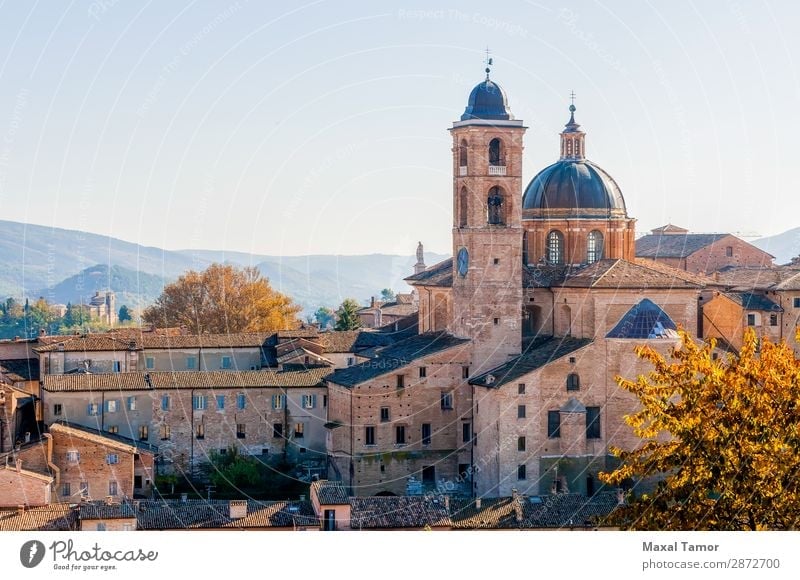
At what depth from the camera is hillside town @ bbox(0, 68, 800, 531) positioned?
39.8 m

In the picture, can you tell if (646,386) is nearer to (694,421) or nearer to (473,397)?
(694,421)

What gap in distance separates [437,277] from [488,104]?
7.00m

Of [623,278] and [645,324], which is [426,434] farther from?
[623,278]

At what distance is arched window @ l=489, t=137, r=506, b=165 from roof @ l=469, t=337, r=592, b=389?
6.05m

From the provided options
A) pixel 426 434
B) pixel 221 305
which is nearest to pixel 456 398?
pixel 426 434

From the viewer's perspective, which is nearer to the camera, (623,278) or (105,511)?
(105,511)

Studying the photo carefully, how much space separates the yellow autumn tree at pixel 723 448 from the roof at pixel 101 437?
71.5 ft

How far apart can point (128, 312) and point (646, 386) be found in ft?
412

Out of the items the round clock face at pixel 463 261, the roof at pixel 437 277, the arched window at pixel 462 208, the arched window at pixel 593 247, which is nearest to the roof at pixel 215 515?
the round clock face at pixel 463 261

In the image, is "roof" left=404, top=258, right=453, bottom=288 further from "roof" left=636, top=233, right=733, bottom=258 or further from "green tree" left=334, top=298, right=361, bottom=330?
"green tree" left=334, top=298, right=361, bottom=330

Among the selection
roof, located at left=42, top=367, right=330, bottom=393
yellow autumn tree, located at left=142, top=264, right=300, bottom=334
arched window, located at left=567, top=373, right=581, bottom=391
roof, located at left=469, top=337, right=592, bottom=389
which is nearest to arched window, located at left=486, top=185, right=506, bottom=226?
roof, located at left=469, top=337, right=592, bottom=389

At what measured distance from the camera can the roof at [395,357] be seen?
4562 cm

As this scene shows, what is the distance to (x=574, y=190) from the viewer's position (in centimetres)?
5178
